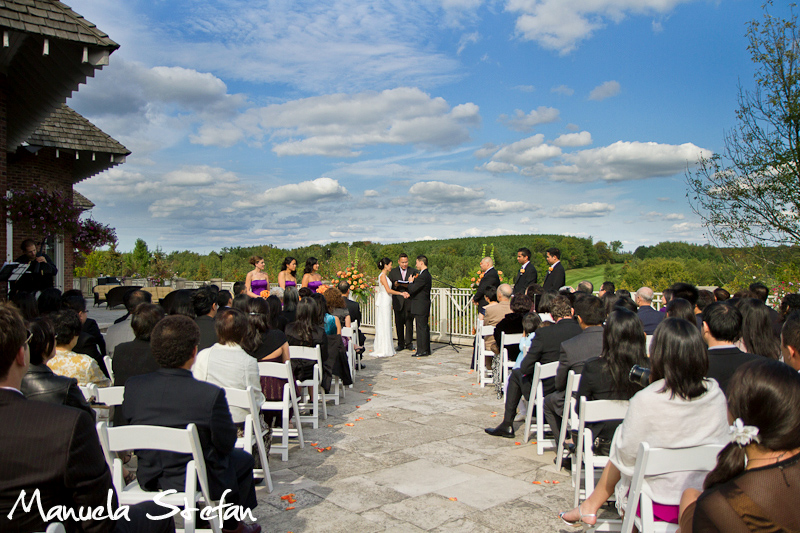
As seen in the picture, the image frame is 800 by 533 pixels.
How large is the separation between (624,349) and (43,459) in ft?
10.7

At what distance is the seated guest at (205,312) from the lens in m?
5.42

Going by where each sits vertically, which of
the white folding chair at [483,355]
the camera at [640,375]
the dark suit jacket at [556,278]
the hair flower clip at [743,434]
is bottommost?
the white folding chair at [483,355]

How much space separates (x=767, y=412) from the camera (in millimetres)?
1683

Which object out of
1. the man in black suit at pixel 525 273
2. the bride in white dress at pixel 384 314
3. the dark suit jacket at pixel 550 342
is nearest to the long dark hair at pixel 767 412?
the dark suit jacket at pixel 550 342

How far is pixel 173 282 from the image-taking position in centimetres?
2342

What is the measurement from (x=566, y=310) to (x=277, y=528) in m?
3.42

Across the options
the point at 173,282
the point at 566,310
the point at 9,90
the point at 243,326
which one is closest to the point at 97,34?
the point at 9,90

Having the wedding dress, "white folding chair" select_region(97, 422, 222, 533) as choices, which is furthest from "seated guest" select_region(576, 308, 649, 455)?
the wedding dress

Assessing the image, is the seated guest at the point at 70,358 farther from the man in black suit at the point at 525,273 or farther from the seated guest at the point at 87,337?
the man in black suit at the point at 525,273

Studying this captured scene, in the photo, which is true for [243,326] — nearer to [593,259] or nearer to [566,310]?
[566,310]

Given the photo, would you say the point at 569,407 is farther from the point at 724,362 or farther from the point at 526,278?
the point at 526,278

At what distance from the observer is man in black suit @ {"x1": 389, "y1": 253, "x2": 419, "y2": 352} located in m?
11.5

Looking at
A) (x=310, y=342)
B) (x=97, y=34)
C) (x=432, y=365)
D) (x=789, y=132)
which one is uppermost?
(x=97, y=34)

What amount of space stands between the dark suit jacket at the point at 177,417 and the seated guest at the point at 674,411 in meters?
2.14
